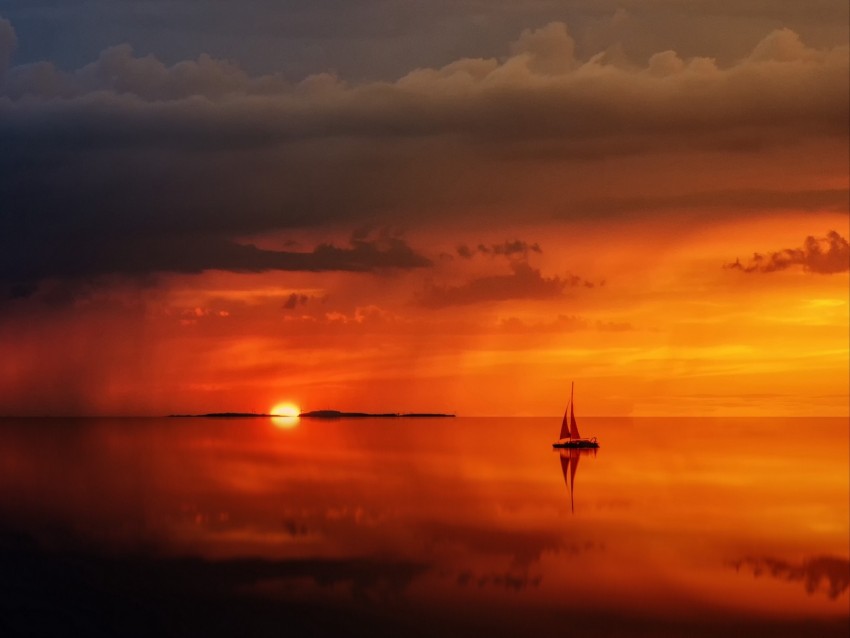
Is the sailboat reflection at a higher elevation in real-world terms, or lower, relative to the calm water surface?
higher

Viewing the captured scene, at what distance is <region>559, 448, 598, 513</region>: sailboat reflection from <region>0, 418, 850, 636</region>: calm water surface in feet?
3.29

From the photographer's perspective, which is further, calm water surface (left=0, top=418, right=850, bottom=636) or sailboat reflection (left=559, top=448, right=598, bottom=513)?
sailboat reflection (left=559, top=448, right=598, bottom=513)

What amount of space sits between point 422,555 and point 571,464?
256 ft

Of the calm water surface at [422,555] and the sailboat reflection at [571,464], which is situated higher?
the sailboat reflection at [571,464]

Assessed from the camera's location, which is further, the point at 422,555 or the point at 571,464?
the point at 571,464

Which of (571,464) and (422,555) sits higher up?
(571,464)

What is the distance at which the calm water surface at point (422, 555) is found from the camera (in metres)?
39.8

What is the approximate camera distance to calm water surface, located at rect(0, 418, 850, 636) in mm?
39844

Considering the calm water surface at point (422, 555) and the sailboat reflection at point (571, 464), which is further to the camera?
the sailboat reflection at point (571, 464)

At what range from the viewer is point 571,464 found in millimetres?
129875

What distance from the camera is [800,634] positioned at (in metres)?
38.7

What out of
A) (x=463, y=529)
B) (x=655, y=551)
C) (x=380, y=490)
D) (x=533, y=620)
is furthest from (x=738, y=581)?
(x=380, y=490)

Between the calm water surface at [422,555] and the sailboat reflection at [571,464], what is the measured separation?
39.5 inches

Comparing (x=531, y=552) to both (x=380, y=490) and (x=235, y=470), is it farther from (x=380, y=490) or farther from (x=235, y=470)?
(x=235, y=470)
